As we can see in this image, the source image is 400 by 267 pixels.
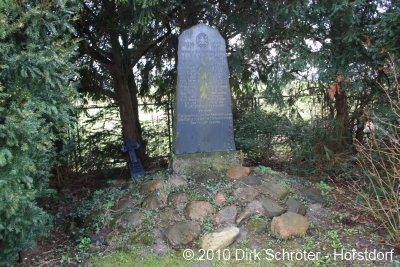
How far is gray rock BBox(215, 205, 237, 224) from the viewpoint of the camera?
161 inches

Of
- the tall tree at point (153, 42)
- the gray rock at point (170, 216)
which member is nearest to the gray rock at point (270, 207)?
the gray rock at point (170, 216)

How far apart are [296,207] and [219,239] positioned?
1161 millimetres

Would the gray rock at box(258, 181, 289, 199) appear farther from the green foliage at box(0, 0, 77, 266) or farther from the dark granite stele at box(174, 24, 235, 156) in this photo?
the green foliage at box(0, 0, 77, 266)

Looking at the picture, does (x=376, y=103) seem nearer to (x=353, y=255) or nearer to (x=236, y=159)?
(x=236, y=159)

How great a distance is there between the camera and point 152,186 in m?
4.60

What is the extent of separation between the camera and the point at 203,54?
504cm

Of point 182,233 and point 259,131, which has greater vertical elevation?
point 259,131

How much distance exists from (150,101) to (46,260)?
526 centimetres

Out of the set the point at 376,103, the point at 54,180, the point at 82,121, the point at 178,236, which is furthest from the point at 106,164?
the point at 376,103

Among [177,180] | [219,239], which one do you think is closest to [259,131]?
[177,180]

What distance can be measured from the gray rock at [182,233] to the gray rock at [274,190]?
1.07 m

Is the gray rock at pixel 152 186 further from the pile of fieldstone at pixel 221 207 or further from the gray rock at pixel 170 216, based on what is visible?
the gray rock at pixel 170 216

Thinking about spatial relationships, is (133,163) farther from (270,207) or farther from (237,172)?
(270,207)

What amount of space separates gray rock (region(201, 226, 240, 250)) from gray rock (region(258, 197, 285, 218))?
1.70 ft
